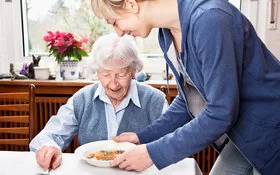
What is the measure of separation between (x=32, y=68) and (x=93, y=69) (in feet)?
3.83

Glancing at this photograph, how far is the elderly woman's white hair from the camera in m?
1.57

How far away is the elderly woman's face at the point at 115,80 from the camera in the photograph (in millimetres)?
1611

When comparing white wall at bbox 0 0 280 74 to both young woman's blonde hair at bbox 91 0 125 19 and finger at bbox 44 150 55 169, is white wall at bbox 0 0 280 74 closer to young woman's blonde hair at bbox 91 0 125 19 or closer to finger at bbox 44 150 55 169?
finger at bbox 44 150 55 169

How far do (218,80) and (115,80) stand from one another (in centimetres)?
85

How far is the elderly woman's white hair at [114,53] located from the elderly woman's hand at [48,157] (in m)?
0.50

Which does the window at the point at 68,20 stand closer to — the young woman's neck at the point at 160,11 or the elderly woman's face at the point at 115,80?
the elderly woman's face at the point at 115,80

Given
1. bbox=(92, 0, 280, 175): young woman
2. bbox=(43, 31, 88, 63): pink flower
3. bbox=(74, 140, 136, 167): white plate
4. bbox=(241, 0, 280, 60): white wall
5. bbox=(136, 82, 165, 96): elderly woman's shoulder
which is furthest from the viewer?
bbox=(43, 31, 88, 63): pink flower

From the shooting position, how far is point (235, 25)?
0.86 m

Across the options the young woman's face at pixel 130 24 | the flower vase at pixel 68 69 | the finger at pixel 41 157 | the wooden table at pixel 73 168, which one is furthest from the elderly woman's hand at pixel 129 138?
the flower vase at pixel 68 69

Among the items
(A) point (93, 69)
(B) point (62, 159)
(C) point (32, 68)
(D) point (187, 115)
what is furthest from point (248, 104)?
(C) point (32, 68)

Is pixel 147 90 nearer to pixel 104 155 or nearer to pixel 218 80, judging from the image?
pixel 104 155

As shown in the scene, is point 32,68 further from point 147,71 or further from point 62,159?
point 62,159

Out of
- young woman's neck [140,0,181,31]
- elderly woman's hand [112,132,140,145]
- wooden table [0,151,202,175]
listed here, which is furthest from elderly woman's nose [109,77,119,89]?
young woman's neck [140,0,181,31]

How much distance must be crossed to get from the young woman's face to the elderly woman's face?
597 mm
